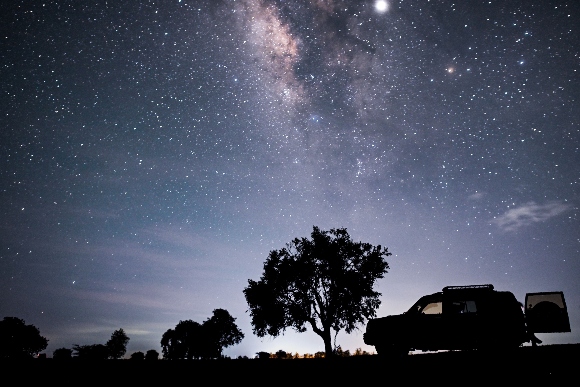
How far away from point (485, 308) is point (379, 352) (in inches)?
148

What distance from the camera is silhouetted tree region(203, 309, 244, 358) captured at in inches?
3024

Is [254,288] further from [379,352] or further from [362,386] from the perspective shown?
[362,386]

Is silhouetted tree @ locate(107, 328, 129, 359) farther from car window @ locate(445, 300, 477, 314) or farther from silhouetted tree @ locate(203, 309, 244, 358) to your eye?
car window @ locate(445, 300, 477, 314)

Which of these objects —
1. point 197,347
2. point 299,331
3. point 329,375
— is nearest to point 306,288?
point 299,331

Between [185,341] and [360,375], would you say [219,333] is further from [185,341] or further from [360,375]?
[360,375]

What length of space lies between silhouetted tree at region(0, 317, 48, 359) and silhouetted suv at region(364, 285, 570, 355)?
3782 inches

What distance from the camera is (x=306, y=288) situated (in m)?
29.4

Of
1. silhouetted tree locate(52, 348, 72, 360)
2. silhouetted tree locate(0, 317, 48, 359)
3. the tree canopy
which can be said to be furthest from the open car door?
silhouetted tree locate(0, 317, 48, 359)

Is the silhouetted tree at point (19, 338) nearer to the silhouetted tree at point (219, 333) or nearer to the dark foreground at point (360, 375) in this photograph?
the silhouetted tree at point (219, 333)

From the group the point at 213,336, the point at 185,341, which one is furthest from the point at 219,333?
the point at 185,341

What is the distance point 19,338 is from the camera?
82.2m

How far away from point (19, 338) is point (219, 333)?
5053 cm

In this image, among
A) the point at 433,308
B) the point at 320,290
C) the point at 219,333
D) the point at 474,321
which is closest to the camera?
the point at 474,321

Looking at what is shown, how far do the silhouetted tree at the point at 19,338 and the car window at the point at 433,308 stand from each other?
96.5m
